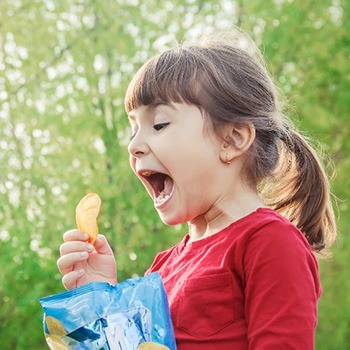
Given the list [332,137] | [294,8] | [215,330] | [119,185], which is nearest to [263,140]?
[215,330]

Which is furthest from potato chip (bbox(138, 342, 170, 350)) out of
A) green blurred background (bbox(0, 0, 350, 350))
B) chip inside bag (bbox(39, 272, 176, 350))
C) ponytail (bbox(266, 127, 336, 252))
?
green blurred background (bbox(0, 0, 350, 350))

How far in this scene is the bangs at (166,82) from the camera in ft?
5.84

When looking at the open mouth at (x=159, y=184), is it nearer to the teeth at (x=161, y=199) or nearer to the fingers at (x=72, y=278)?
the teeth at (x=161, y=199)

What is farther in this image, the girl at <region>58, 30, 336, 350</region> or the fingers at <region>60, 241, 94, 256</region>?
the fingers at <region>60, 241, 94, 256</region>

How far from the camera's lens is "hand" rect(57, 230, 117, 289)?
72.1 inches

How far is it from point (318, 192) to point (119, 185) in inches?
105

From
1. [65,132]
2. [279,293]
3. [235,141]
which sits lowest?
[65,132]

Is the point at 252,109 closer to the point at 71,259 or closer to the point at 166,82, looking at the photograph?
the point at 166,82

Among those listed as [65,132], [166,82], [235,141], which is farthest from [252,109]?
[65,132]

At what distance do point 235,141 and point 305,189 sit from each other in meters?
0.27

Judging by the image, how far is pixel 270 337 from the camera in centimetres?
158

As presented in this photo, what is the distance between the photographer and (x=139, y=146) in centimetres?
175

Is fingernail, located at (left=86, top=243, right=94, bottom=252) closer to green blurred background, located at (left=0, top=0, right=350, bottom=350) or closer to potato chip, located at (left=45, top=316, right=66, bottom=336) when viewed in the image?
potato chip, located at (left=45, top=316, right=66, bottom=336)

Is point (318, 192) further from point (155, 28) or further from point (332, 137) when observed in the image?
point (332, 137)
